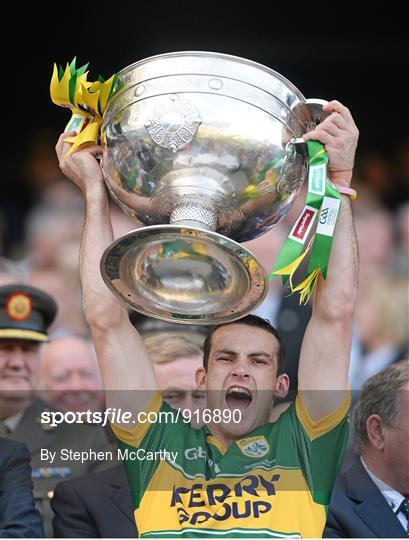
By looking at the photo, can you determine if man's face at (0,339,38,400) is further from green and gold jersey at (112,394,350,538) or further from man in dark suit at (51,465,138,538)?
green and gold jersey at (112,394,350,538)

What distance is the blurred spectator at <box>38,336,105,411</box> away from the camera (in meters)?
3.84

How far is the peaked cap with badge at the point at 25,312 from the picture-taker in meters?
3.73

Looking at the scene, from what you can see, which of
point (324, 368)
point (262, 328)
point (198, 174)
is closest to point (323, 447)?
point (324, 368)

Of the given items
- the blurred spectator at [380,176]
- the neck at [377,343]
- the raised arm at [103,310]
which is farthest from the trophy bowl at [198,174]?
the blurred spectator at [380,176]

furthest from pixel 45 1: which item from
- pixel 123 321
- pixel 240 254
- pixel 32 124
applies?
pixel 240 254

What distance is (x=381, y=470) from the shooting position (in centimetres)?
330

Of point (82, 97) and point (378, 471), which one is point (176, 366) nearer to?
point (378, 471)

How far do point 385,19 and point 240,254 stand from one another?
2.79 m

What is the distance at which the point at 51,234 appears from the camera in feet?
17.1

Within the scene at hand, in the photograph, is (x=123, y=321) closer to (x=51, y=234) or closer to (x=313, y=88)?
(x=51, y=234)

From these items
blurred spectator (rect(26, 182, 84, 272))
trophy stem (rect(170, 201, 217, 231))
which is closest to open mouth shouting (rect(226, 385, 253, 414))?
trophy stem (rect(170, 201, 217, 231))

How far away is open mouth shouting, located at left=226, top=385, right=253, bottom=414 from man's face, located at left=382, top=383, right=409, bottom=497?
21.2 inches

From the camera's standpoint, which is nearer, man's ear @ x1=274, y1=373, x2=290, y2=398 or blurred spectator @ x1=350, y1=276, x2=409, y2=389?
man's ear @ x1=274, y1=373, x2=290, y2=398

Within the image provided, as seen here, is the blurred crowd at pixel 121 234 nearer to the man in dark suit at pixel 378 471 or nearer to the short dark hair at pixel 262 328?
the man in dark suit at pixel 378 471
